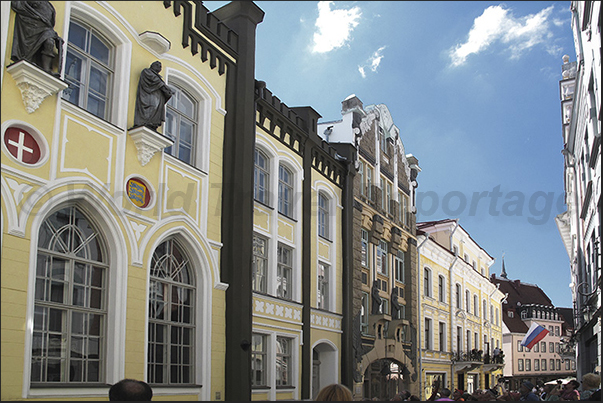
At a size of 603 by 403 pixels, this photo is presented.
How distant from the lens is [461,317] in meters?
38.1

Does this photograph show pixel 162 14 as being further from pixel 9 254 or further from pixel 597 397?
pixel 597 397

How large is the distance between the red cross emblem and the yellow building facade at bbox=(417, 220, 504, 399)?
66.6 ft

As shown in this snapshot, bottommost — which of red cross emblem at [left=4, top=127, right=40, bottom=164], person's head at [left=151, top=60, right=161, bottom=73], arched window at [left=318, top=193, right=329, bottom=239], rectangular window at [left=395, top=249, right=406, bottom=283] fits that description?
rectangular window at [left=395, top=249, right=406, bottom=283]

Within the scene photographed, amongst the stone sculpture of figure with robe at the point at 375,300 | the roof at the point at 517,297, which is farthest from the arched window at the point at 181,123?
the roof at the point at 517,297

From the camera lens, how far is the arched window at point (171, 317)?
13398mm

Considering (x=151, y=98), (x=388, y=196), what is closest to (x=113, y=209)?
(x=151, y=98)

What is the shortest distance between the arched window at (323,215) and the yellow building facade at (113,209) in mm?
6874

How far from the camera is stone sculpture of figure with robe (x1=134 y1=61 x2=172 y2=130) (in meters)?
13.2

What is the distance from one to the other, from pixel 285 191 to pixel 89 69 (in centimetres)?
857

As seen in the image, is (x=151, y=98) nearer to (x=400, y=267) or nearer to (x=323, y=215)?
(x=323, y=215)

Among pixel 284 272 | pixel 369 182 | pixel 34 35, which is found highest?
pixel 369 182

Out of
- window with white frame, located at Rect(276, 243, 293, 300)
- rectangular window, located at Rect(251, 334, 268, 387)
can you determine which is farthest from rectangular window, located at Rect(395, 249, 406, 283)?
rectangular window, located at Rect(251, 334, 268, 387)

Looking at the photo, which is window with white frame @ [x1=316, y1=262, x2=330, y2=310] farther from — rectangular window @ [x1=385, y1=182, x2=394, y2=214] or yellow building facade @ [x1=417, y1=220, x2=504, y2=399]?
yellow building facade @ [x1=417, y1=220, x2=504, y2=399]

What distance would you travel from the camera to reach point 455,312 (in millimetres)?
36500
